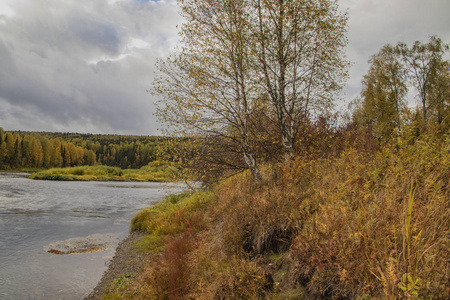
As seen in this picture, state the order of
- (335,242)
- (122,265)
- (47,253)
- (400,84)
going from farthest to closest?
1. (400,84)
2. (47,253)
3. (122,265)
4. (335,242)

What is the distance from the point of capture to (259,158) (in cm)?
933

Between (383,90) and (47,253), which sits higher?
(383,90)

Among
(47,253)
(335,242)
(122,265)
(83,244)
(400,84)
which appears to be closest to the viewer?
(335,242)

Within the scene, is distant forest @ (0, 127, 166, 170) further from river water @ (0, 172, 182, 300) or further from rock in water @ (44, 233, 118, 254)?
rock in water @ (44, 233, 118, 254)

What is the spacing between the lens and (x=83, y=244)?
10914 millimetres

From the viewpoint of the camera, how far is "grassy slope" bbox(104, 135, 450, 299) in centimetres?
248

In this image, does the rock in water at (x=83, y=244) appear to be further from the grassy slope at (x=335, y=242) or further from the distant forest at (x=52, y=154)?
the distant forest at (x=52, y=154)

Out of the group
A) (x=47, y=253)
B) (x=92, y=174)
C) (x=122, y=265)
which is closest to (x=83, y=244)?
(x=47, y=253)

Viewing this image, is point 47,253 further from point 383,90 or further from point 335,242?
point 383,90

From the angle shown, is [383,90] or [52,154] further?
[52,154]

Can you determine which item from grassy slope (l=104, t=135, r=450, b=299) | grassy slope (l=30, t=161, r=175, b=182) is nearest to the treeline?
grassy slope (l=104, t=135, r=450, b=299)

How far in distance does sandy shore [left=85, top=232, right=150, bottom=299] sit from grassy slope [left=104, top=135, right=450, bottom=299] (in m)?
0.46

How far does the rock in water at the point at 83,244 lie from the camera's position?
1009 centimetres

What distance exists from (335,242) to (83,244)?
1110cm
